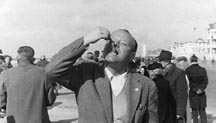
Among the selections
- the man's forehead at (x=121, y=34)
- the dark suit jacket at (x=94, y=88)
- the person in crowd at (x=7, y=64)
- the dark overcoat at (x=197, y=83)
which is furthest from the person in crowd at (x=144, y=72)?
the man's forehead at (x=121, y=34)

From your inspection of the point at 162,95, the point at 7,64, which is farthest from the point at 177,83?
the point at 7,64

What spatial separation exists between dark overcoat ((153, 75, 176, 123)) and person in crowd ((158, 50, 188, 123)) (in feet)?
0.52

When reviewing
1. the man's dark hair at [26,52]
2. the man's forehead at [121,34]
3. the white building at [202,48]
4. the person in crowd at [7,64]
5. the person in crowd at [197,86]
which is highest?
the man's forehead at [121,34]

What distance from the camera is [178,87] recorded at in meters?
6.48

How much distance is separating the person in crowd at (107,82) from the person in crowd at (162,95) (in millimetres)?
3293

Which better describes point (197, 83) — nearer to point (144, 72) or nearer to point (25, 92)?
point (144, 72)

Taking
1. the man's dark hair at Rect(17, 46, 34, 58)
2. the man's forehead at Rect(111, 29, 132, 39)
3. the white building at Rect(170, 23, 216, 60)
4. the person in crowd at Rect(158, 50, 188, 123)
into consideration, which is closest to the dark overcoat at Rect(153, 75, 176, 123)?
the person in crowd at Rect(158, 50, 188, 123)

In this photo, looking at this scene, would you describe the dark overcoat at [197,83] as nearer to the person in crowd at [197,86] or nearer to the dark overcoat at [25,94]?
the person in crowd at [197,86]

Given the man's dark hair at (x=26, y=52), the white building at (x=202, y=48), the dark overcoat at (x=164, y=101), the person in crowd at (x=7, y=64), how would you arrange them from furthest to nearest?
the white building at (x=202, y=48), the person in crowd at (x=7, y=64), the dark overcoat at (x=164, y=101), the man's dark hair at (x=26, y=52)

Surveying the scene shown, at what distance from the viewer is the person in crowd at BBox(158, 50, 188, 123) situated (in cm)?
636

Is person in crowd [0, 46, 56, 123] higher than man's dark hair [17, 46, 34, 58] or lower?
lower

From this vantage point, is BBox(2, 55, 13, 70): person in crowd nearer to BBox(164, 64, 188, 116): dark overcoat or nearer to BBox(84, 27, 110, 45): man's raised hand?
BBox(164, 64, 188, 116): dark overcoat

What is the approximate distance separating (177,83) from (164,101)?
58 cm

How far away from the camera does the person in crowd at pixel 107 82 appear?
253 centimetres
